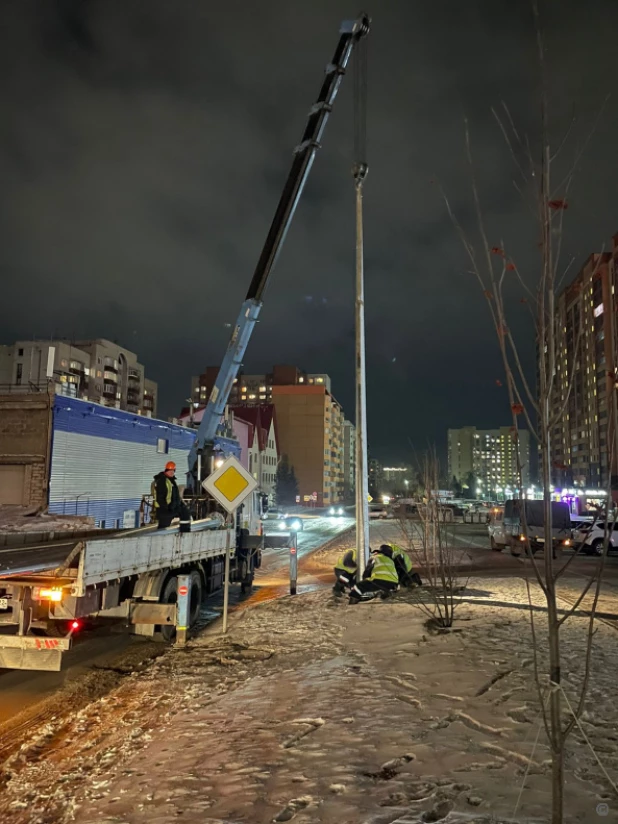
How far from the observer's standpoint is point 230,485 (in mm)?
9820

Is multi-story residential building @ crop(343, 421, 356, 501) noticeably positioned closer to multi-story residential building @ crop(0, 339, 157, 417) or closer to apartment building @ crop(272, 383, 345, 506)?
apartment building @ crop(272, 383, 345, 506)

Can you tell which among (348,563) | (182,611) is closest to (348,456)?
(348,563)

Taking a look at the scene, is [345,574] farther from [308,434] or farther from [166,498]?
[308,434]

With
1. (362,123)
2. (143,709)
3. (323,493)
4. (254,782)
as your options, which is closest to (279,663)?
(143,709)

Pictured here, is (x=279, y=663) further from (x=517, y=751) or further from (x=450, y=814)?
(x=450, y=814)

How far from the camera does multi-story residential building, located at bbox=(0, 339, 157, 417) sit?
84.3 meters

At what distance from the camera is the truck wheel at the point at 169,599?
31.0 ft

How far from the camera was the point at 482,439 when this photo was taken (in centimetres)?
19862

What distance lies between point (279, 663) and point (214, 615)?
466 centimetres

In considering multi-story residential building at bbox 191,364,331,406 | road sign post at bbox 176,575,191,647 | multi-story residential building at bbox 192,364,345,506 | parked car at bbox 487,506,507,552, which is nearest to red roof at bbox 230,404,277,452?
multi-story residential building at bbox 192,364,345,506

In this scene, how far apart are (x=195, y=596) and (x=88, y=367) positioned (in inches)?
3551

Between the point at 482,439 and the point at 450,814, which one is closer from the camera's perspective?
the point at 450,814

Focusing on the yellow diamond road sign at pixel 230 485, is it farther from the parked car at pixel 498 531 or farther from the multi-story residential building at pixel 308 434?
the multi-story residential building at pixel 308 434

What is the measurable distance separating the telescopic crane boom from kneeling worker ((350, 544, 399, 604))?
22.0ft
